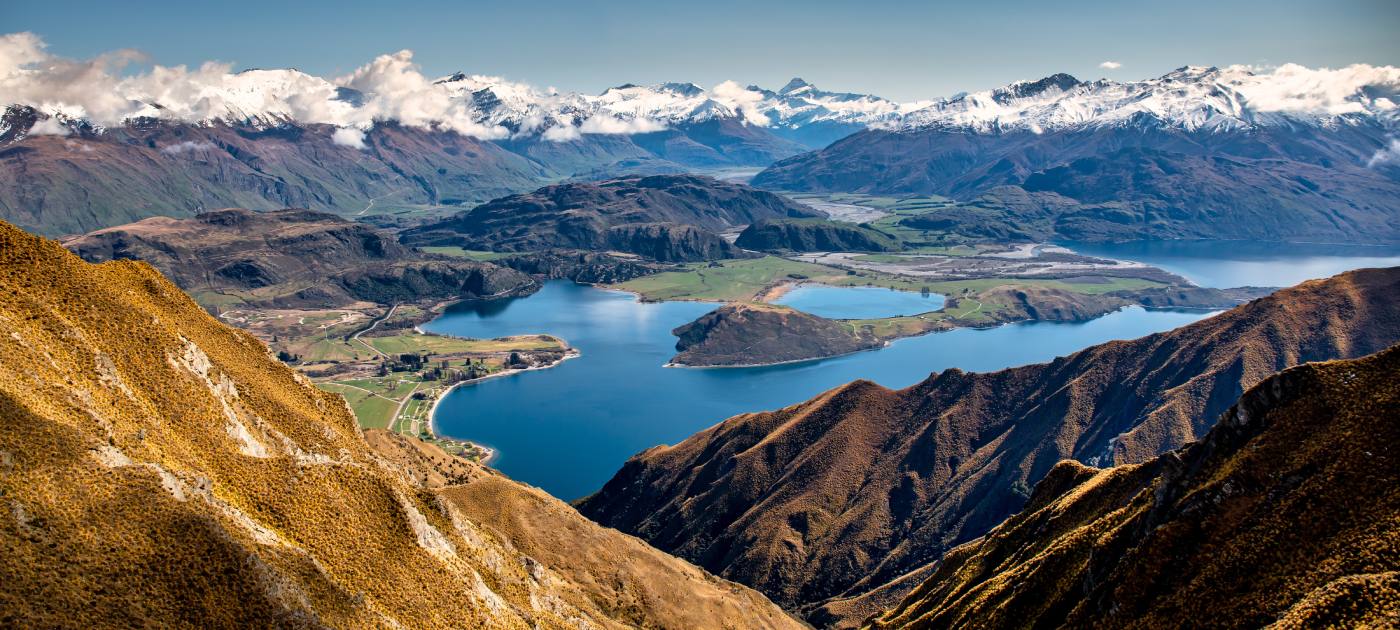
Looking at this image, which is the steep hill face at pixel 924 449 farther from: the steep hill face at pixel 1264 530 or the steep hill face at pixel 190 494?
the steep hill face at pixel 1264 530

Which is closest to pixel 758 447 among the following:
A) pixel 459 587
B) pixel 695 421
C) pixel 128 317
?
pixel 695 421

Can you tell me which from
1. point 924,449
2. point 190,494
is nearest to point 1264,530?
point 190,494

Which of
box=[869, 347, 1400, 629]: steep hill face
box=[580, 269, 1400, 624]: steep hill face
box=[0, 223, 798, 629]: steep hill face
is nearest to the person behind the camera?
box=[869, 347, 1400, 629]: steep hill face

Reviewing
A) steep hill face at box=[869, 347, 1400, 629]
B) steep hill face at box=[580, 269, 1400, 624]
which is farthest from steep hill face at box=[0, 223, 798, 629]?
steep hill face at box=[580, 269, 1400, 624]

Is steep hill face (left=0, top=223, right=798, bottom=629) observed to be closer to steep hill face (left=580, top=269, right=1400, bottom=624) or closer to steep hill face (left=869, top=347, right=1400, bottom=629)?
steep hill face (left=869, top=347, right=1400, bottom=629)

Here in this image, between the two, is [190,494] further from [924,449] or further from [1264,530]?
[924,449]
